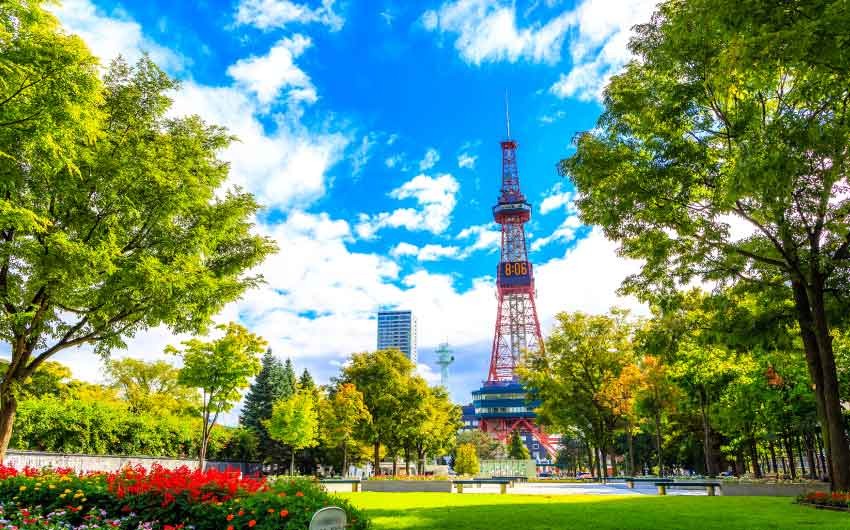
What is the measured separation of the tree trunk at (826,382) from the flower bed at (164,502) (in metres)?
13.5

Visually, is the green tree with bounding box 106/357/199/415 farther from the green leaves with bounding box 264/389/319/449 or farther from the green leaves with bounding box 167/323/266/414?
the green leaves with bounding box 167/323/266/414

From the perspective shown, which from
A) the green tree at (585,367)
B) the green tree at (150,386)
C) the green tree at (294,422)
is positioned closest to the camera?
the green tree at (585,367)

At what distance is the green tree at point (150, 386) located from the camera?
153ft

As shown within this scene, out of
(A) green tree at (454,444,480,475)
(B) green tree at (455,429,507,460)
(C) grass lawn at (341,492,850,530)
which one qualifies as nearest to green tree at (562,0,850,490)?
(C) grass lawn at (341,492,850,530)

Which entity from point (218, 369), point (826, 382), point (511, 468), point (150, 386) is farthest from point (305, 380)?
point (826, 382)

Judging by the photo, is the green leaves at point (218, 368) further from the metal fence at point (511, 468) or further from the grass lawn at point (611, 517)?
the metal fence at point (511, 468)

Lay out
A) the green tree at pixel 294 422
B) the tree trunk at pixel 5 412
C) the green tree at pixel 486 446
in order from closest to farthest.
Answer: the tree trunk at pixel 5 412 → the green tree at pixel 294 422 → the green tree at pixel 486 446

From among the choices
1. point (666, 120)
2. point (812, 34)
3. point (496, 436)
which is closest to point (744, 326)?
point (666, 120)

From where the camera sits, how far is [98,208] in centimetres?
1292

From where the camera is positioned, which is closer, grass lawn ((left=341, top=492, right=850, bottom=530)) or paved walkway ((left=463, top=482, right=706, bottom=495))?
grass lawn ((left=341, top=492, right=850, bottom=530))

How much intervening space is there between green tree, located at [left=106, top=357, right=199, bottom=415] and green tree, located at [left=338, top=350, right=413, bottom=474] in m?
17.8

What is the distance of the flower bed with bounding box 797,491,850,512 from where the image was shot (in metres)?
12.4

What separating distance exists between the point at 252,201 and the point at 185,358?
44.0 ft

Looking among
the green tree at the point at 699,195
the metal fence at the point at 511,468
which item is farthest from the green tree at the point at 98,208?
the metal fence at the point at 511,468
